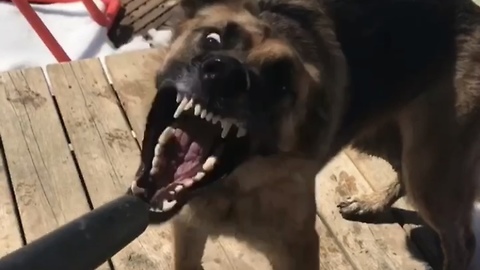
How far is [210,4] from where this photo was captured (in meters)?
1.87

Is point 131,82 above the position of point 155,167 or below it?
below

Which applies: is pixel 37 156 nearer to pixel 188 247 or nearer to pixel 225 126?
pixel 188 247

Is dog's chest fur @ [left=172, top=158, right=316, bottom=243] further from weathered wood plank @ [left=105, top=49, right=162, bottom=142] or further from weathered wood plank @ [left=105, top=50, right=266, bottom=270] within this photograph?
weathered wood plank @ [left=105, top=49, right=162, bottom=142]

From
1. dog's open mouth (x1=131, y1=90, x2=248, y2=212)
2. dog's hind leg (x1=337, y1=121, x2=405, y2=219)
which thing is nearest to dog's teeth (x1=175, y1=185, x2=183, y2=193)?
dog's open mouth (x1=131, y1=90, x2=248, y2=212)

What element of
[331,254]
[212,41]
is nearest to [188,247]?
[331,254]

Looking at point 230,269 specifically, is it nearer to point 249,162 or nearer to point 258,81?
point 249,162

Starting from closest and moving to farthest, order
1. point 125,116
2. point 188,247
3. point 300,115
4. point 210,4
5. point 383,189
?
1. point 300,115
2. point 210,4
3. point 188,247
4. point 383,189
5. point 125,116

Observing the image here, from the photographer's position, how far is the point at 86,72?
10.1 feet

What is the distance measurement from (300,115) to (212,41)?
26 cm

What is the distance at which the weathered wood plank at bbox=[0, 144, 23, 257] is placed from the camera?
7.86ft

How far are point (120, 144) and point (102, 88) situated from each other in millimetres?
335

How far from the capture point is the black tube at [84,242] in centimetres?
117

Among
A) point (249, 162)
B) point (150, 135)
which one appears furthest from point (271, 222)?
point (150, 135)

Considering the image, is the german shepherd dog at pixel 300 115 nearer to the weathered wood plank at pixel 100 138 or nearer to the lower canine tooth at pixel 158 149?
the lower canine tooth at pixel 158 149
